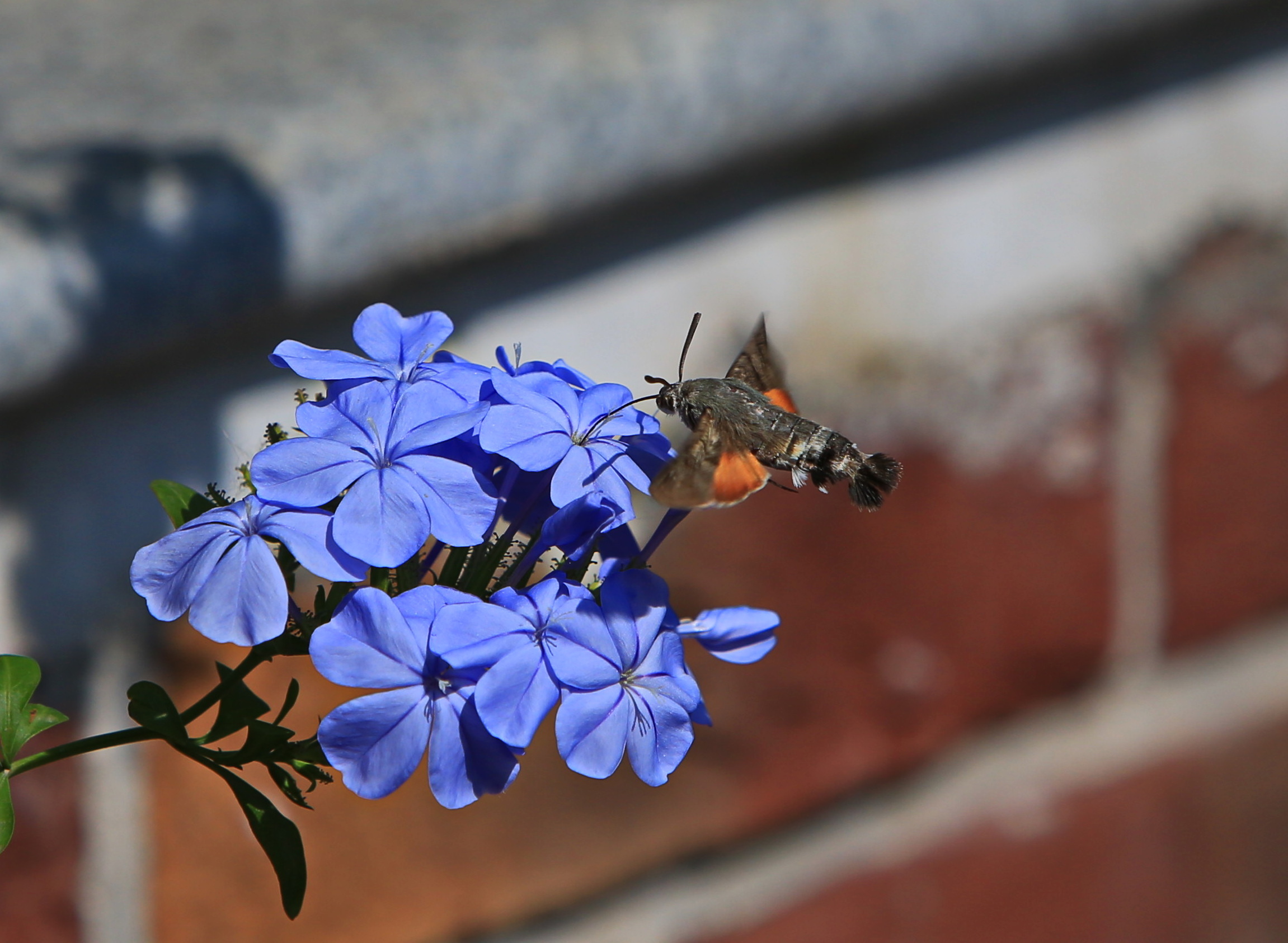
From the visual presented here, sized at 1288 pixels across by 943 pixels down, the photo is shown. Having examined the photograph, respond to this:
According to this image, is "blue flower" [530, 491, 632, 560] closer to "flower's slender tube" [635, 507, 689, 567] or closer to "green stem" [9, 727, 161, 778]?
"flower's slender tube" [635, 507, 689, 567]

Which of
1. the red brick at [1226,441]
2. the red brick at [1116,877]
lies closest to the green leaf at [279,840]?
the red brick at [1116,877]

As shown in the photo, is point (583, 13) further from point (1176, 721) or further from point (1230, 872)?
point (1230, 872)

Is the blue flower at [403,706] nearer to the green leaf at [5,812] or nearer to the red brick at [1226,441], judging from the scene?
the green leaf at [5,812]

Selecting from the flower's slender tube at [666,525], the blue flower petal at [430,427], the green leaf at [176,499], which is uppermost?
the green leaf at [176,499]

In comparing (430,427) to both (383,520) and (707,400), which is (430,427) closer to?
(383,520)

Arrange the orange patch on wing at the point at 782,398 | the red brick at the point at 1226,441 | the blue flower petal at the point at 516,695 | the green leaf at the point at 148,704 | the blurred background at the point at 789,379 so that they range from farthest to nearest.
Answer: the red brick at the point at 1226,441, the blurred background at the point at 789,379, the orange patch on wing at the point at 782,398, the green leaf at the point at 148,704, the blue flower petal at the point at 516,695

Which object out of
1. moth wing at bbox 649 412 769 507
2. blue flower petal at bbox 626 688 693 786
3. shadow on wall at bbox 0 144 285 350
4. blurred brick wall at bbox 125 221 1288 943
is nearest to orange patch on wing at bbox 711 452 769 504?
moth wing at bbox 649 412 769 507
